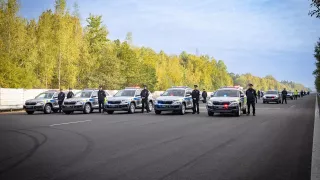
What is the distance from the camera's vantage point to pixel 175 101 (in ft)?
75.4

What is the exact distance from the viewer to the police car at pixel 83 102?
2539 centimetres

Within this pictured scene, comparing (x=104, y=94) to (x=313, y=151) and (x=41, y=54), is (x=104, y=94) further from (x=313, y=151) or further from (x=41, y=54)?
(x=41, y=54)

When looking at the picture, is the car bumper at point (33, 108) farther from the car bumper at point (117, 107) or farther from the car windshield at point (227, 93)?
the car windshield at point (227, 93)

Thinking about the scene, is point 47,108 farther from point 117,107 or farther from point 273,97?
point 273,97

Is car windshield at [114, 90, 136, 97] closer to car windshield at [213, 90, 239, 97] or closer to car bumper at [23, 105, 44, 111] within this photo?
car bumper at [23, 105, 44, 111]

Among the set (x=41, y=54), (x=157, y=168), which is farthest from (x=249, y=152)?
(x=41, y=54)

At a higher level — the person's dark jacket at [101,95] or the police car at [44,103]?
the person's dark jacket at [101,95]

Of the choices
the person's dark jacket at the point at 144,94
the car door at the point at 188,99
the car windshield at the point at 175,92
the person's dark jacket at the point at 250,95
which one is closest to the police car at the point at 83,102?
the person's dark jacket at the point at 144,94

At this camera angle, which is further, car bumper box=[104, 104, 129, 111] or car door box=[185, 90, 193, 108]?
car bumper box=[104, 104, 129, 111]

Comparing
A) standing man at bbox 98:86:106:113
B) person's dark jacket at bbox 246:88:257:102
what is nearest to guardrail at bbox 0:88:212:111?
standing man at bbox 98:86:106:113

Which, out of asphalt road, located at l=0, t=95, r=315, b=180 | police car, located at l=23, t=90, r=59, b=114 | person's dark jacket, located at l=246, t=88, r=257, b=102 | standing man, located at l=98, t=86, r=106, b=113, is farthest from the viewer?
police car, located at l=23, t=90, r=59, b=114

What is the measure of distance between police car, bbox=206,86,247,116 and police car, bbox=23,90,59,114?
1241 centimetres

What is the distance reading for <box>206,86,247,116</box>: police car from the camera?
20938 mm

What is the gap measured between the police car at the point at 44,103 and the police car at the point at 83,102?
1704mm
